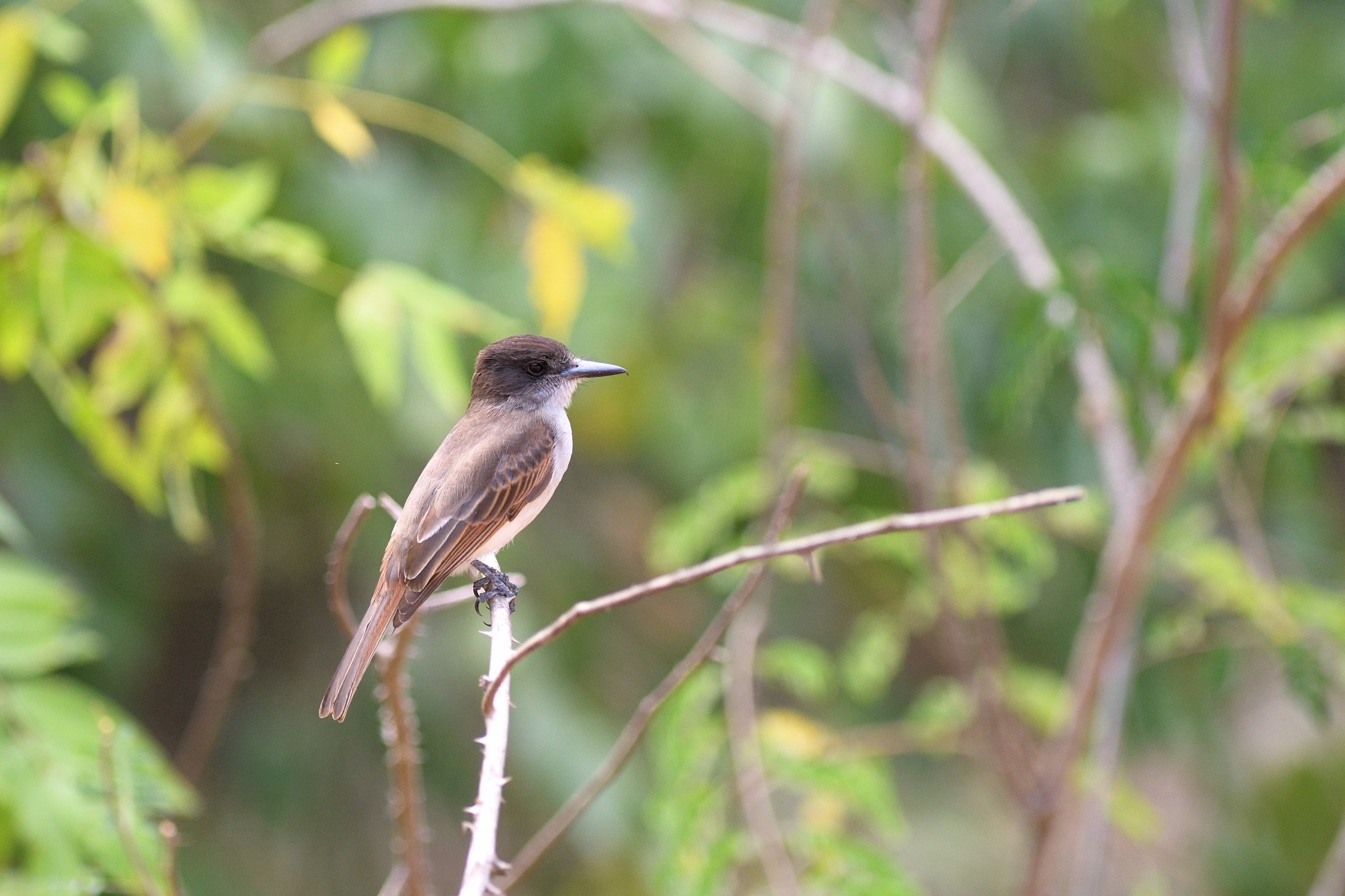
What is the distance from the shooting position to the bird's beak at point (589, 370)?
2.05 meters

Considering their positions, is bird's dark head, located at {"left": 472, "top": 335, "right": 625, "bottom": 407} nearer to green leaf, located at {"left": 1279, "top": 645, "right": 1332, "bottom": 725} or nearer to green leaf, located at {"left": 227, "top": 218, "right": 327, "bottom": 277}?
green leaf, located at {"left": 227, "top": 218, "right": 327, "bottom": 277}

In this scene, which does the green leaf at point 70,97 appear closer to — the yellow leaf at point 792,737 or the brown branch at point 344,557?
the brown branch at point 344,557

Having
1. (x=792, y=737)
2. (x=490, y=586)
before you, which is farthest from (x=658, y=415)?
(x=490, y=586)

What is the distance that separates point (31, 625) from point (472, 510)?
0.99 meters

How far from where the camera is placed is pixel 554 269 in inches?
116

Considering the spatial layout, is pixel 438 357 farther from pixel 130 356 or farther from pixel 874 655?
pixel 874 655

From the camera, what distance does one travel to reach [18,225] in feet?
8.92

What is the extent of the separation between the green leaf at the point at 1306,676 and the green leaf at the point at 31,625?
2389 millimetres

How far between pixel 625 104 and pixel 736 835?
10.7ft

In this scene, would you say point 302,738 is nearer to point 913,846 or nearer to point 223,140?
point 223,140

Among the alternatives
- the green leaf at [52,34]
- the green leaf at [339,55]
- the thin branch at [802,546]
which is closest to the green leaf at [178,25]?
the green leaf at [52,34]

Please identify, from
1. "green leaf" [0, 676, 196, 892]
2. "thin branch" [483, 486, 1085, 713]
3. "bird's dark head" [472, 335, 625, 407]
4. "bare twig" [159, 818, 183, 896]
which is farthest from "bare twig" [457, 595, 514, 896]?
"green leaf" [0, 676, 196, 892]

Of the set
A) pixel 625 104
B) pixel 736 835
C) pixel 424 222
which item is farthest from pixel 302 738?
pixel 736 835

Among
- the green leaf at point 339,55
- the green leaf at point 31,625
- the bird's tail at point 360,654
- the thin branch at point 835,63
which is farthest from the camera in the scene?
the thin branch at point 835,63
